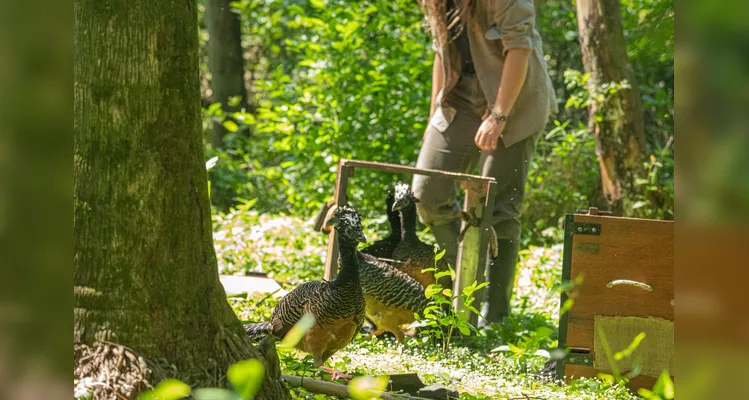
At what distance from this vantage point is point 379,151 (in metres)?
10.8

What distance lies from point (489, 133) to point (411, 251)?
0.94m

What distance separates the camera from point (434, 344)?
216 inches

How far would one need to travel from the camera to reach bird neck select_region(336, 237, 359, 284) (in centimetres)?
463

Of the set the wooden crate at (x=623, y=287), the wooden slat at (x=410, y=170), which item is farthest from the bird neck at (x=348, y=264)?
the wooden crate at (x=623, y=287)

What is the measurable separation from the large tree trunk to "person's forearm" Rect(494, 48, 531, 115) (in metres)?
3.05

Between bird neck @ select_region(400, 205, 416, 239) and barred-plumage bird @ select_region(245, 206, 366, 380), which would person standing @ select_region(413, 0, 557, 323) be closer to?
bird neck @ select_region(400, 205, 416, 239)

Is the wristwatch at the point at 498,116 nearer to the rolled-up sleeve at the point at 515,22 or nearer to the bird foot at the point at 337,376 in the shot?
the rolled-up sleeve at the point at 515,22

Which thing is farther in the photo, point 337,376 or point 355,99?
point 355,99

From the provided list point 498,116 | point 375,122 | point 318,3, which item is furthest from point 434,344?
point 318,3

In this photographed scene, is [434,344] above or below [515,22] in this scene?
below

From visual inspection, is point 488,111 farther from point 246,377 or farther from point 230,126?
point 230,126
